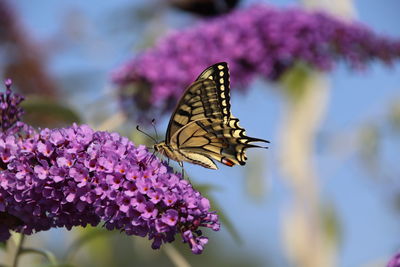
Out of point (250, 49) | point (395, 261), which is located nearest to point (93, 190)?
point (395, 261)

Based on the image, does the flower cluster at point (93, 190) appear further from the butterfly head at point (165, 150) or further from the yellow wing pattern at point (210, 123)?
the yellow wing pattern at point (210, 123)

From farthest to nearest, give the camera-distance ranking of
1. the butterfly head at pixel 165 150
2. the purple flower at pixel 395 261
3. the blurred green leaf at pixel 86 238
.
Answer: the blurred green leaf at pixel 86 238 → the butterfly head at pixel 165 150 → the purple flower at pixel 395 261

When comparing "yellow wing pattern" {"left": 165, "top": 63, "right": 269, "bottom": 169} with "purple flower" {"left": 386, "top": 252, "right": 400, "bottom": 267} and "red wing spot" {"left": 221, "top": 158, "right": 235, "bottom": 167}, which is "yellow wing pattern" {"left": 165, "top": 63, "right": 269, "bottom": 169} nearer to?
"red wing spot" {"left": 221, "top": 158, "right": 235, "bottom": 167}

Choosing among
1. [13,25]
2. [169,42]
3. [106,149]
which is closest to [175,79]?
[169,42]

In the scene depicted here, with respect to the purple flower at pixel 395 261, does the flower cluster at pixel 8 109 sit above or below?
above

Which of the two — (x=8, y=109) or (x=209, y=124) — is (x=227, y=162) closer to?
(x=209, y=124)

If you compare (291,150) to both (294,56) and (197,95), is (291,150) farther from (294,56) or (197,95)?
(197,95)

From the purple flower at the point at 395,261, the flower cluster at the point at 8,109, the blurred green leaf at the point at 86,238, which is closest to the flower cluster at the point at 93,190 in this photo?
the flower cluster at the point at 8,109

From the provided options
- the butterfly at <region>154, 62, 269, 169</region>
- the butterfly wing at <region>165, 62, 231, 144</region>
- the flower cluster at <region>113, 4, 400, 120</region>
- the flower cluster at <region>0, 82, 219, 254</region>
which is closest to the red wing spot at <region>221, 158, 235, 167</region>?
the butterfly at <region>154, 62, 269, 169</region>
